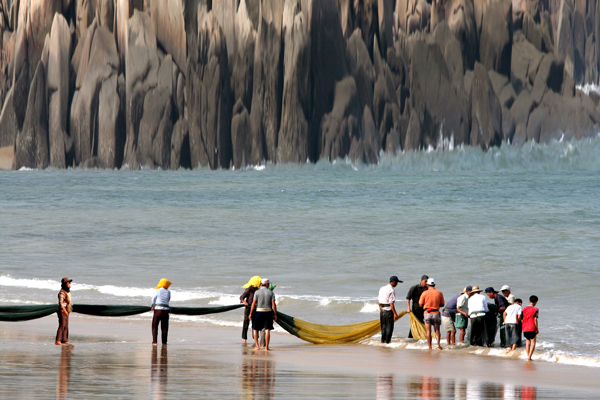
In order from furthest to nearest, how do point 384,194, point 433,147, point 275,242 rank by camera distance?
point 433,147, point 384,194, point 275,242

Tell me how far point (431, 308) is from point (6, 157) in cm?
14825

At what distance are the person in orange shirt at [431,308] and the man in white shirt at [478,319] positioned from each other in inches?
21.9

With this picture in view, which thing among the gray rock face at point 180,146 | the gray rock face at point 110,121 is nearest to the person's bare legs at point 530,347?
the gray rock face at point 180,146

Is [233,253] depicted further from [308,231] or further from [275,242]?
[308,231]

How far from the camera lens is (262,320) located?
16.2 m

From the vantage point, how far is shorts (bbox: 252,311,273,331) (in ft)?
52.9

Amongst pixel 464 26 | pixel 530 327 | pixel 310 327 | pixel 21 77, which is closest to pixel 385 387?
pixel 530 327

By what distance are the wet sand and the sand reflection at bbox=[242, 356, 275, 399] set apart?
13mm

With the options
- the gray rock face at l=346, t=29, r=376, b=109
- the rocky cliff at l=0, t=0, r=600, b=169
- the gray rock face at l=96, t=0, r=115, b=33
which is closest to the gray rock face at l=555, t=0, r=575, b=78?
the rocky cliff at l=0, t=0, r=600, b=169

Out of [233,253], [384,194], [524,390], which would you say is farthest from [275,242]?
[384,194]

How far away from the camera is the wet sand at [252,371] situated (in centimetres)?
1191

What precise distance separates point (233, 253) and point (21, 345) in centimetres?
2178

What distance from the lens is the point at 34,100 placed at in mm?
147750

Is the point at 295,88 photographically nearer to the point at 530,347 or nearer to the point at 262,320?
the point at 262,320
